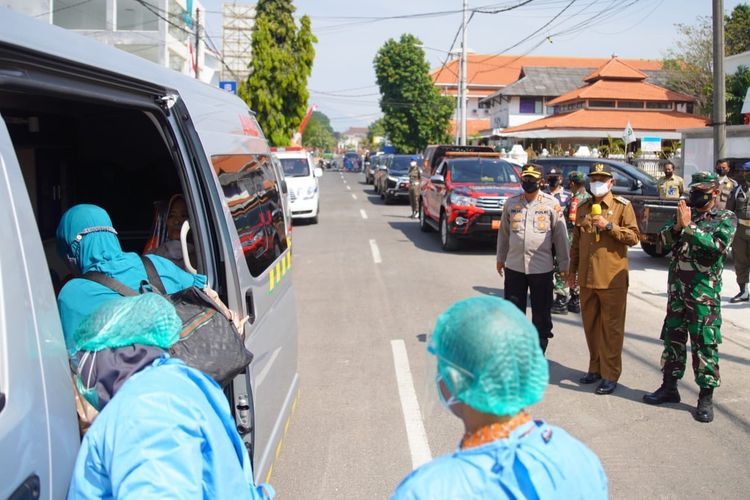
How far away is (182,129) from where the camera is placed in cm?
338

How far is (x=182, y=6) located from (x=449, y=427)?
120ft

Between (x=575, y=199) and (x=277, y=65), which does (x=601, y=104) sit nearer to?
(x=277, y=65)

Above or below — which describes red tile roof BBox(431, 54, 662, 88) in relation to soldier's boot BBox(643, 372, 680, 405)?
above

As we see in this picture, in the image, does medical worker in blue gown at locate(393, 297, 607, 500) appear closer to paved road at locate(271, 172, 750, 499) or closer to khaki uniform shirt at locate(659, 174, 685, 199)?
paved road at locate(271, 172, 750, 499)

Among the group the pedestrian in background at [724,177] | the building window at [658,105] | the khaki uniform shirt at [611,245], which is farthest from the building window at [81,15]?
the building window at [658,105]

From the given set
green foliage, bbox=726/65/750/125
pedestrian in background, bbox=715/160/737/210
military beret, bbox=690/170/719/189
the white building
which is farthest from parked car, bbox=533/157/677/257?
green foliage, bbox=726/65/750/125

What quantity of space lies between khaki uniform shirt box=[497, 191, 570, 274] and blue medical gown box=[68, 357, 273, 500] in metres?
5.01

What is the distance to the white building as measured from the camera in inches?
1081

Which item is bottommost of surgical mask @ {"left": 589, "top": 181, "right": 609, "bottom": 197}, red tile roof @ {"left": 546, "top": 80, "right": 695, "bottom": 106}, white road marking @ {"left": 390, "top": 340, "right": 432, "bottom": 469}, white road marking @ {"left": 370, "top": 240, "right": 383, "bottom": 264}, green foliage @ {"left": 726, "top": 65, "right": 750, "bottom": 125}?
white road marking @ {"left": 390, "top": 340, "right": 432, "bottom": 469}

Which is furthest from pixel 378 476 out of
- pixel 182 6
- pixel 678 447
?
pixel 182 6

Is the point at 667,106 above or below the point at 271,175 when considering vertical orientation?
above

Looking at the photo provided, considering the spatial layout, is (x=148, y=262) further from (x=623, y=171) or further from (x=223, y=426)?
→ (x=623, y=171)

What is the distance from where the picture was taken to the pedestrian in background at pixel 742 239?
949 centimetres

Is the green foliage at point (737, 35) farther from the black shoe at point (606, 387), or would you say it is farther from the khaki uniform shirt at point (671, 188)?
the black shoe at point (606, 387)
